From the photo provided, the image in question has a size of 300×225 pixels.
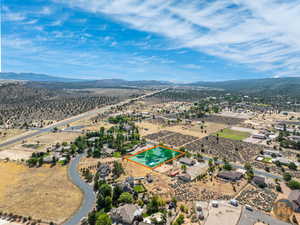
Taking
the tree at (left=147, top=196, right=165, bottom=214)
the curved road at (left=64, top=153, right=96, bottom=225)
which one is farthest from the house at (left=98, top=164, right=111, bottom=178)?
the tree at (left=147, top=196, right=165, bottom=214)

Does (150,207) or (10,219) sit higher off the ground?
(150,207)

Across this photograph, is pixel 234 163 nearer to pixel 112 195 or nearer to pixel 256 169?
pixel 256 169

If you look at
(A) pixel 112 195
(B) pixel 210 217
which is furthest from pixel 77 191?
(B) pixel 210 217

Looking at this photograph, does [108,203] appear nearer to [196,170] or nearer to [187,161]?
[196,170]

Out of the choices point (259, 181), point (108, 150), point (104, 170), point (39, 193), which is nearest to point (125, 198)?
point (104, 170)

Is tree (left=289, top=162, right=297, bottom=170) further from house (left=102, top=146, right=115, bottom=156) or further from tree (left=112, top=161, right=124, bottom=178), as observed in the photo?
house (left=102, top=146, right=115, bottom=156)

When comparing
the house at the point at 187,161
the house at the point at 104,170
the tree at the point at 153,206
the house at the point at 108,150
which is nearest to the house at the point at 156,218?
the tree at the point at 153,206
